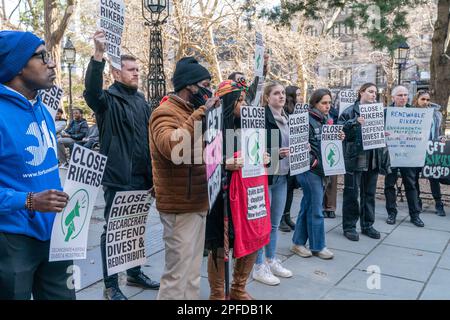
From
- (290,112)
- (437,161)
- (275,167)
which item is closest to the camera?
(275,167)

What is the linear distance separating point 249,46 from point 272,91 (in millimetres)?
17815

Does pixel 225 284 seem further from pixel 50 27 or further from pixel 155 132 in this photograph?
pixel 50 27

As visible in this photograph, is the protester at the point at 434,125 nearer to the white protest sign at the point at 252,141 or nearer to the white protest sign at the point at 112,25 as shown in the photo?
the white protest sign at the point at 252,141

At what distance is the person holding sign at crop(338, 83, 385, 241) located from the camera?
586 centimetres

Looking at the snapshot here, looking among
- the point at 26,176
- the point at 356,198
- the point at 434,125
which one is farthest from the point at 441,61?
the point at 26,176

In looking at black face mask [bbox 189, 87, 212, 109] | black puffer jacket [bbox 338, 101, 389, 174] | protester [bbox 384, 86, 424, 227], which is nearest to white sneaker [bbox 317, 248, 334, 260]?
black puffer jacket [bbox 338, 101, 389, 174]

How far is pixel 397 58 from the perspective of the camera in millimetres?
17828

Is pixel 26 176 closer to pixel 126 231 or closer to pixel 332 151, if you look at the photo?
pixel 126 231

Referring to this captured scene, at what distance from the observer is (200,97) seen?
3148 mm

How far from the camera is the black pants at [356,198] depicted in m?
5.91

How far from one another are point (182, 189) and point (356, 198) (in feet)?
11.4

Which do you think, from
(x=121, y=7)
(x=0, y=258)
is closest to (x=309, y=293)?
(x=0, y=258)

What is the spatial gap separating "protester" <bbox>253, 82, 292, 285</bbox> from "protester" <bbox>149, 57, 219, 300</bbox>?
1.45 metres

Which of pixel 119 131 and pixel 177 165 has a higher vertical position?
pixel 119 131
